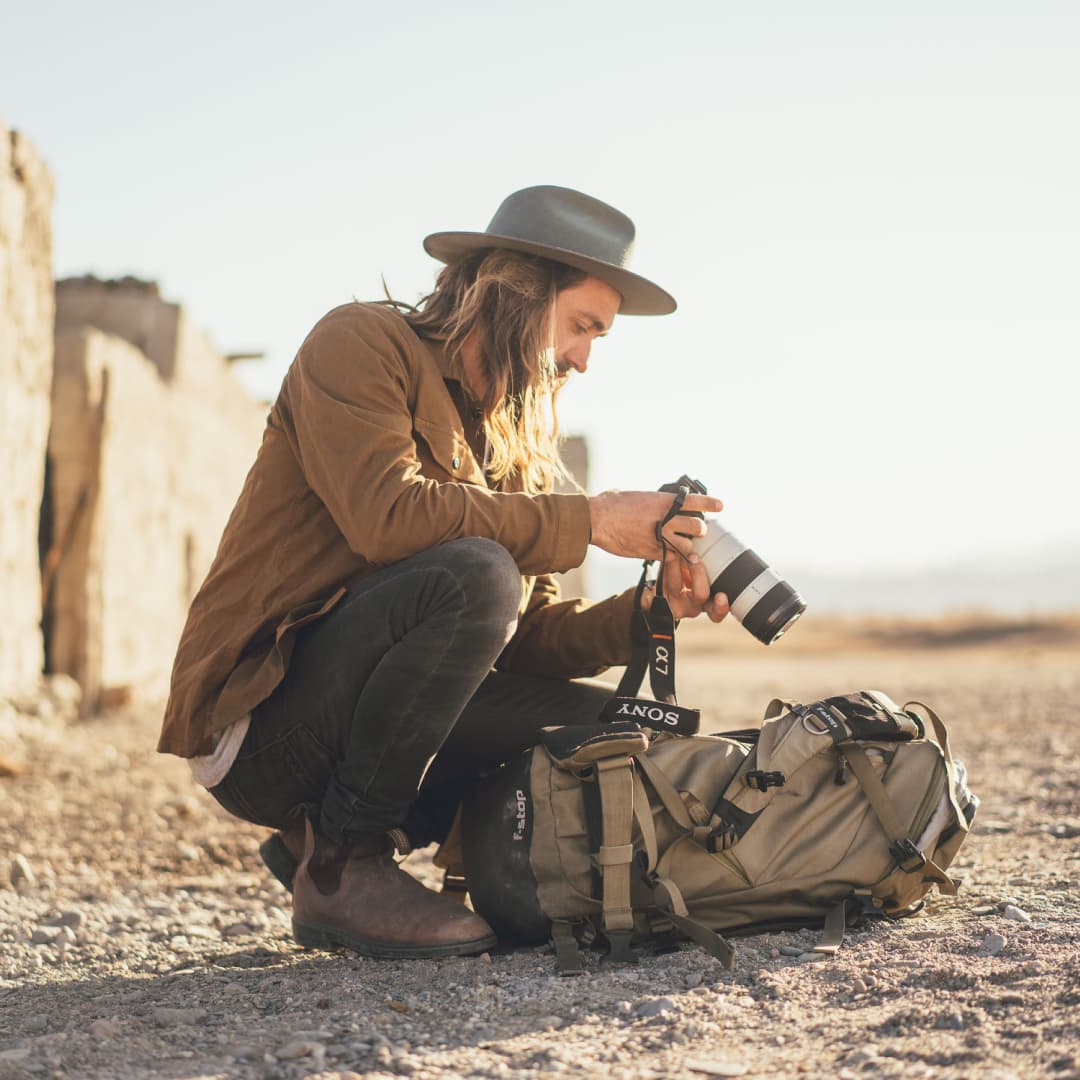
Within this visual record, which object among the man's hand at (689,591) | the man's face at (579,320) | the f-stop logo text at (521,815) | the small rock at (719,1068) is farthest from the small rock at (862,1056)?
the man's face at (579,320)

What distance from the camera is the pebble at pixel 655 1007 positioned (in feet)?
6.22

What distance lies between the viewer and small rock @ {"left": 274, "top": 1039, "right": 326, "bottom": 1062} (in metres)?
1.78

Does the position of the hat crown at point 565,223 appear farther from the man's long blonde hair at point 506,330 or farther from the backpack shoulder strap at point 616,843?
the backpack shoulder strap at point 616,843

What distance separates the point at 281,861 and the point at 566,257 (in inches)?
55.5

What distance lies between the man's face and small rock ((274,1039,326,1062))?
1471mm

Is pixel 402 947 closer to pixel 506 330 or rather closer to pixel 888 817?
pixel 888 817

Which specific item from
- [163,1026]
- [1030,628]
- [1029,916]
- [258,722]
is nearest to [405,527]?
[258,722]

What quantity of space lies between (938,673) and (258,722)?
10.8 meters

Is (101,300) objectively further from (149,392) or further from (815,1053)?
(815,1053)

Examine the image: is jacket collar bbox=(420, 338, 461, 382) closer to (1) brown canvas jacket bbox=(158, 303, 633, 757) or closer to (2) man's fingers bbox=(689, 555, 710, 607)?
(1) brown canvas jacket bbox=(158, 303, 633, 757)

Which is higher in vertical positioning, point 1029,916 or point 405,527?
point 405,527

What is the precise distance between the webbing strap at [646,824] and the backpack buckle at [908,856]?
439 mm

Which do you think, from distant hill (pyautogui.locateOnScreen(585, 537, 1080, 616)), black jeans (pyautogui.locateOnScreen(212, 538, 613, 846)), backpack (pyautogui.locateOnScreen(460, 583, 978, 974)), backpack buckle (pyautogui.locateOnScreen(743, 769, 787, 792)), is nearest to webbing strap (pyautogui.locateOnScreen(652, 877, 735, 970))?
backpack (pyautogui.locateOnScreen(460, 583, 978, 974))

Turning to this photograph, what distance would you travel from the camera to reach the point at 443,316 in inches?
104
